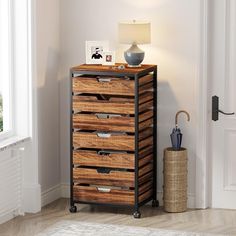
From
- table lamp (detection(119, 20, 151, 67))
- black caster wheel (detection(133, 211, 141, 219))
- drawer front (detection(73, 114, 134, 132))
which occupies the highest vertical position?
table lamp (detection(119, 20, 151, 67))

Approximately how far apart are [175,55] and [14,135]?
1.38 m

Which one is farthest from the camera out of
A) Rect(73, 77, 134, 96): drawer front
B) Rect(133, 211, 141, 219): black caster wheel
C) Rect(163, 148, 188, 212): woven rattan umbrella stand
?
Rect(163, 148, 188, 212): woven rattan umbrella stand

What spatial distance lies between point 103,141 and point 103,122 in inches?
5.7

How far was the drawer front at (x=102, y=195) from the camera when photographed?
5.86 m

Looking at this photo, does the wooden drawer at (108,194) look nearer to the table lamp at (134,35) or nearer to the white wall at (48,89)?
the white wall at (48,89)

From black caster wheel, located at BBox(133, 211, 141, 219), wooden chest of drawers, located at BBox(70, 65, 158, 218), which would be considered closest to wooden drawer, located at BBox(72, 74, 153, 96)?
wooden chest of drawers, located at BBox(70, 65, 158, 218)

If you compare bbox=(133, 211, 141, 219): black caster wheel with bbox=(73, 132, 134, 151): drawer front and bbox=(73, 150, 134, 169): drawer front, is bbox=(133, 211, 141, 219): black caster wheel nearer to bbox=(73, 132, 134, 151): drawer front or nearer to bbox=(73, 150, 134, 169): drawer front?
bbox=(73, 150, 134, 169): drawer front

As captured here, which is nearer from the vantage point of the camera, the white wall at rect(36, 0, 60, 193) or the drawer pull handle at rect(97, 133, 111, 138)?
the drawer pull handle at rect(97, 133, 111, 138)

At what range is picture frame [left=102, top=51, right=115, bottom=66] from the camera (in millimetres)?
5977

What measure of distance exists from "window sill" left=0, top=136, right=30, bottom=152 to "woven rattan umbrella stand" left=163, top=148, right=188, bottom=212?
108cm

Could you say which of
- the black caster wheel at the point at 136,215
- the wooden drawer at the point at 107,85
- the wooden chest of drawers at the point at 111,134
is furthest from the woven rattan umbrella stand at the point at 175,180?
the wooden drawer at the point at 107,85

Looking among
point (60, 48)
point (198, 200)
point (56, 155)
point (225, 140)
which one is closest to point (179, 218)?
point (198, 200)

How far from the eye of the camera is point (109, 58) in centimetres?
599

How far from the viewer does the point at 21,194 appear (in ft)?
19.6
